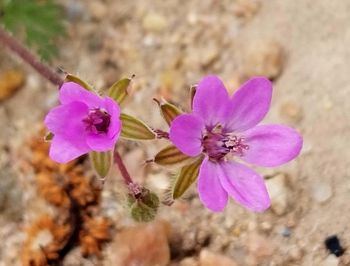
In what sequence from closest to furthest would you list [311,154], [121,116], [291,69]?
[121,116] < [311,154] < [291,69]

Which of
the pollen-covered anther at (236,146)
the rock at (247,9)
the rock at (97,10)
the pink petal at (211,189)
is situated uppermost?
the rock at (97,10)

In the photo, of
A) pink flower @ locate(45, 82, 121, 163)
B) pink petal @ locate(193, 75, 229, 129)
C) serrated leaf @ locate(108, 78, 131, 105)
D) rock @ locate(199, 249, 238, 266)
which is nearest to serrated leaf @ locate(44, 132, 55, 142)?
pink flower @ locate(45, 82, 121, 163)

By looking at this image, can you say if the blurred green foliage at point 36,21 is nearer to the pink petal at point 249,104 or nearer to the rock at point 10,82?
the rock at point 10,82

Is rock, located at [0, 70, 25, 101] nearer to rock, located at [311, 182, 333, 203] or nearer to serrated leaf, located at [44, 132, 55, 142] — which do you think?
serrated leaf, located at [44, 132, 55, 142]

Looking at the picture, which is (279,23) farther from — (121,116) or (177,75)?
(121,116)

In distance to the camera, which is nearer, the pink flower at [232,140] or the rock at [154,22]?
the pink flower at [232,140]

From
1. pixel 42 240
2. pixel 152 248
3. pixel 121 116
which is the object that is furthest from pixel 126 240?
pixel 121 116

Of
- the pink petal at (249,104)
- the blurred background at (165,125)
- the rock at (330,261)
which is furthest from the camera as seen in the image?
the blurred background at (165,125)

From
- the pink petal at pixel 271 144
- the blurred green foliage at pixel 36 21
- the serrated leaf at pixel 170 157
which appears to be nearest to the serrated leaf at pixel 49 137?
the serrated leaf at pixel 170 157
